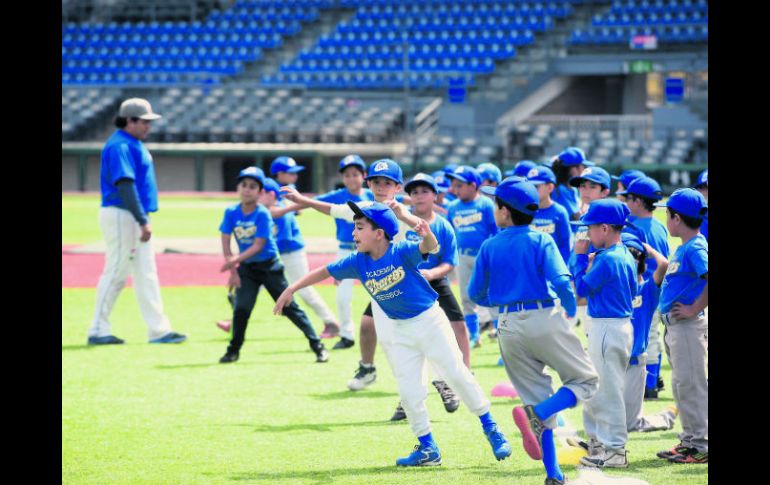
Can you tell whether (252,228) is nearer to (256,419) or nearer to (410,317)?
(256,419)

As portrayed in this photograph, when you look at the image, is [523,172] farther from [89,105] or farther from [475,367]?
[89,105]

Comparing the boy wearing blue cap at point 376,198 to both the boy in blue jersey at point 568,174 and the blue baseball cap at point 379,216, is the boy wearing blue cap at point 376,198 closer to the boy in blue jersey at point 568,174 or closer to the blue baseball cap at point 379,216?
the blue baseball cap at point 379,216

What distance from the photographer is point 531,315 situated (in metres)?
6.16

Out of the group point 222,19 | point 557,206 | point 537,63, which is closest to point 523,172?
point 557,206

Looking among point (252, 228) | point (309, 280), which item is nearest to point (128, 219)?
point (252, 228)

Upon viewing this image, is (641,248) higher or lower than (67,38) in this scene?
lower

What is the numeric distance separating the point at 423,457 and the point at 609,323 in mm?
1324

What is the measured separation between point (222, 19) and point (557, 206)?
3658 cm

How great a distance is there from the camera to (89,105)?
128 feet

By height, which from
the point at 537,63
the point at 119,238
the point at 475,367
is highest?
the point at 537,63

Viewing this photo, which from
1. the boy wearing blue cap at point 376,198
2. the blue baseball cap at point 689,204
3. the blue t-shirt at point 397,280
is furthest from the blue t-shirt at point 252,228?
the blue baseball cap at point 689,204
